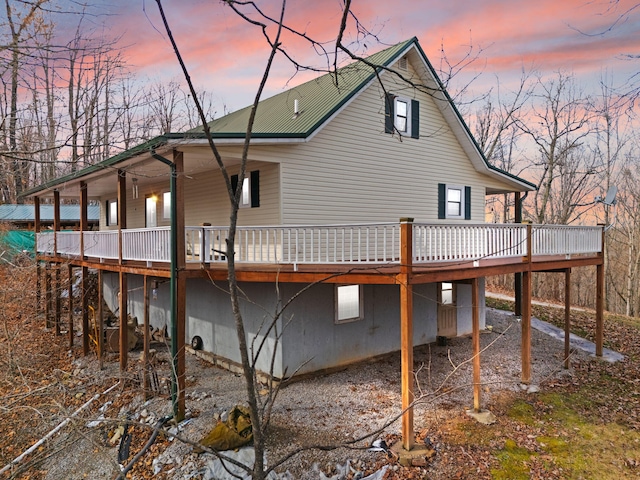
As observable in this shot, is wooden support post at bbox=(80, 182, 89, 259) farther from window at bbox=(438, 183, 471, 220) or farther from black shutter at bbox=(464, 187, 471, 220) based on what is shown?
black shutter at bbox=(464, 187, 471, 220)

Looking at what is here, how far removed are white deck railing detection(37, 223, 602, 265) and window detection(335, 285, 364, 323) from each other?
985 millimetres

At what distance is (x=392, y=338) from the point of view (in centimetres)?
1263

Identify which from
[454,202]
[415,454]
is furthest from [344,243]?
[454,202]

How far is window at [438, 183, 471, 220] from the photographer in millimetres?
14719

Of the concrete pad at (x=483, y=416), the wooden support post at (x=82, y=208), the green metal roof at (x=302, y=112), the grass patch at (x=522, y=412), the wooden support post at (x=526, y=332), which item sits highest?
the green metal roof at (x=302, y=112)

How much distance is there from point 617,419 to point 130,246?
12601 millimetres

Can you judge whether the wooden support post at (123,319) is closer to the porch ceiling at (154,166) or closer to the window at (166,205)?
the porch ceiling at (154,166)

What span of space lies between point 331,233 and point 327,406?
177 inches

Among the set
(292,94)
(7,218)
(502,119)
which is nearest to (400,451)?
(292,94)

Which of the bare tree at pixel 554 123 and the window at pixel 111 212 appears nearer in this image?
the window at pixel 111 212

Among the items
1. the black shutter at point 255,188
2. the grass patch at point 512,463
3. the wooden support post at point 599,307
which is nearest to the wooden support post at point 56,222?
the black shutter at point 255,188

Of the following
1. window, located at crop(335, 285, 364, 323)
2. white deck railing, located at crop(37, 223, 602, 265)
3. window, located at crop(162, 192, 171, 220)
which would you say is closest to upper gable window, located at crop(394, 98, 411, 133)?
white deck railing, located at crop(37, 223, 602, 265)

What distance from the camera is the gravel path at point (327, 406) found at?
7.21 m

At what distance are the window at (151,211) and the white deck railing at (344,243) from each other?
269 centimetres
